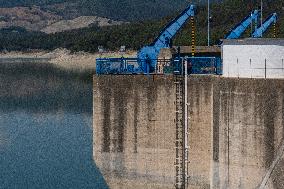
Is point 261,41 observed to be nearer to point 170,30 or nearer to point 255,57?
point 255,57

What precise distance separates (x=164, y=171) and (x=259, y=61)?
220 inches

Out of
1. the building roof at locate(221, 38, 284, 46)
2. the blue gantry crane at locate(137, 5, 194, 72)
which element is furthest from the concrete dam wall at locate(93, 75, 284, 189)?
the blue gantry crane at locate(137, 5, 194, 72)

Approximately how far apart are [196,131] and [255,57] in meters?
3.80

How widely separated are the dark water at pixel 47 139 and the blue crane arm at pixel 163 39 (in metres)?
9.57

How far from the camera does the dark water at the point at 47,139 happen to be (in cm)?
3719

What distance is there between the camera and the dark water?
122 ft

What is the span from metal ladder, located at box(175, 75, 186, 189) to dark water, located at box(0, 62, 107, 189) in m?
12.0

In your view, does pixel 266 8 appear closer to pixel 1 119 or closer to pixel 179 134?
pixel 1 119

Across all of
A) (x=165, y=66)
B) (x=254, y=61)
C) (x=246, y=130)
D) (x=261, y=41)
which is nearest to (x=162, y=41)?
(x=165, y=66)

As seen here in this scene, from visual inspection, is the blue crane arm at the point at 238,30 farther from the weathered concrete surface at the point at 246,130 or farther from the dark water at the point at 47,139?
the weathered concrete surface at the point at 246,130

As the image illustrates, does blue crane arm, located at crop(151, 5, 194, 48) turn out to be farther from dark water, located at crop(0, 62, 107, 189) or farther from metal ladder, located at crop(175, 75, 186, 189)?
dark water, located at crop(0, 62, 107, 189)

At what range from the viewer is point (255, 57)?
2059 cm

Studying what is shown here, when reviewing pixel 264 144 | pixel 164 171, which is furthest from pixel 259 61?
pixel 164 171

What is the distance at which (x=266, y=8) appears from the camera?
151 metres
